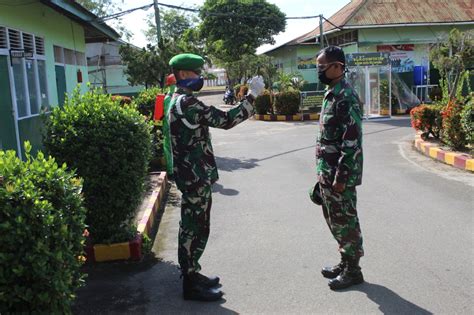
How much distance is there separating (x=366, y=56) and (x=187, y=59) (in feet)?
51.3

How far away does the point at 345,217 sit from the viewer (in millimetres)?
3818

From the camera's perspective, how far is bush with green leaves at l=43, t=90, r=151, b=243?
4.42 metres

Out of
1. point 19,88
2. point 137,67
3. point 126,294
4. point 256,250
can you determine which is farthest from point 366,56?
point 126,294

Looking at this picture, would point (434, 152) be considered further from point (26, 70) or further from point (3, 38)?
point (3, 38)

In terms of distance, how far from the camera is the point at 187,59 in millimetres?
3742

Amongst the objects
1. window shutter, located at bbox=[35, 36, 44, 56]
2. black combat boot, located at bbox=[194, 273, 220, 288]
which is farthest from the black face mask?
window shutter, located at bbox=[35, 36, 44, 56]

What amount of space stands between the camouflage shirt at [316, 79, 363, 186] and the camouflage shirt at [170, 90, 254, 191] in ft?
2.03

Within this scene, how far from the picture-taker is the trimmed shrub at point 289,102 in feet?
65.2

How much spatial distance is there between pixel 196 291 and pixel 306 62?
97.5ft

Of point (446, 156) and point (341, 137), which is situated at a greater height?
point (341, 137)

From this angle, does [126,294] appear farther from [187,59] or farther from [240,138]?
[240,138]

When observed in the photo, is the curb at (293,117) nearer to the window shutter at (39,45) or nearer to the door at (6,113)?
the window shutter at (39,45)

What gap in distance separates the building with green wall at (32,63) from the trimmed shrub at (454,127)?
7.06m

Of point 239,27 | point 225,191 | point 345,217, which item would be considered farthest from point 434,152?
point 239,27
